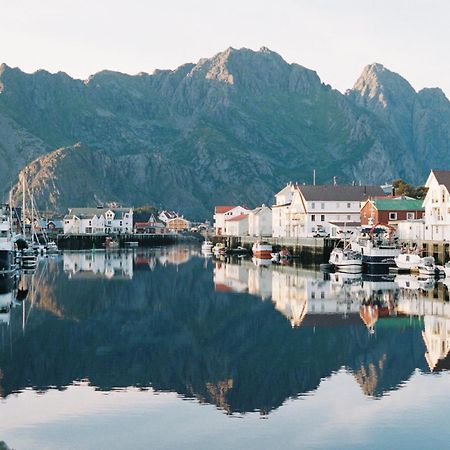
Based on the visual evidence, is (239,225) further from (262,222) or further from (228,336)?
(228,336)

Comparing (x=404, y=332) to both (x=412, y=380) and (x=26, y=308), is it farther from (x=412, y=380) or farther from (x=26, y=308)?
(x=26, y=308)

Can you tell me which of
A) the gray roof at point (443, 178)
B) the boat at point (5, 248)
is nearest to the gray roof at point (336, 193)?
the gray roof at point (443, 178)

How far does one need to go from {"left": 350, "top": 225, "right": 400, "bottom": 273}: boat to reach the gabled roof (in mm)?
18316

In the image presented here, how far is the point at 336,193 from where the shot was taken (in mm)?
137000

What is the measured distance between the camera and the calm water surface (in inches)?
1052

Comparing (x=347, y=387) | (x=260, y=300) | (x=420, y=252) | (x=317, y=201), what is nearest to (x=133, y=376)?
(x=347, y=387)

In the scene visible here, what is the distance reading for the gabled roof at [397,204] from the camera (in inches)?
4614

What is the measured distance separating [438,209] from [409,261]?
37.9ft

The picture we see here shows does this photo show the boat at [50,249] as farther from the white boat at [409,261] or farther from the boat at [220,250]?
the white boat at [409,261]

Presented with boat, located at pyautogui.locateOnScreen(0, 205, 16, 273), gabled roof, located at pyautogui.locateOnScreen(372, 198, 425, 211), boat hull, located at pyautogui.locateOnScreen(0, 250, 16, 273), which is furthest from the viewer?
gabled roof, located at pyautogui.locateOnScreen(372, 198, 425, 211)

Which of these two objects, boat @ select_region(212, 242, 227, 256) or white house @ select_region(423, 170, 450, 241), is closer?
white house @ select_region(423, 170, 450, 241)

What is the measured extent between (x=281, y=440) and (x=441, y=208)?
74.4 m

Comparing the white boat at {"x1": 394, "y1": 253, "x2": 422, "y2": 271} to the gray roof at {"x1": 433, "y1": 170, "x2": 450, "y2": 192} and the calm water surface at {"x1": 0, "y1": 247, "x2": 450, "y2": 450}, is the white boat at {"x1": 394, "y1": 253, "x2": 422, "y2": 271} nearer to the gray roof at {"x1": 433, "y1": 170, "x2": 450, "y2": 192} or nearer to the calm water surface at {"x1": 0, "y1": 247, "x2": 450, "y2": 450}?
the gray roof at {"x1": 433, "y1": 170, "x2": 450, "y2": 192}

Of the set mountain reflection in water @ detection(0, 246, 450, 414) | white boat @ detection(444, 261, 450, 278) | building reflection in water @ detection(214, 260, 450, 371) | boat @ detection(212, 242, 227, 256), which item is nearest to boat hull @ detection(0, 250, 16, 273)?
mountain reflection in water @ detection(0, 246, 450, 414)
